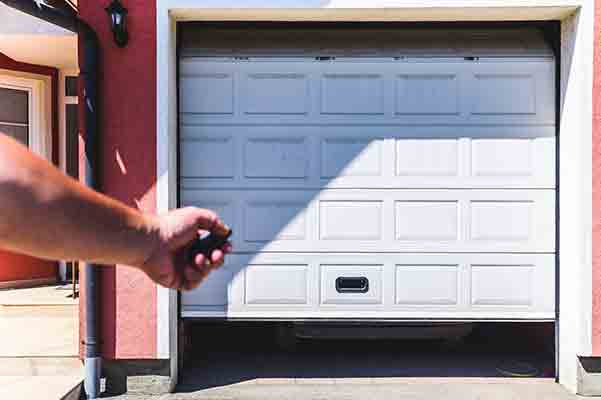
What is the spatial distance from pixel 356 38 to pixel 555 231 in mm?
2296

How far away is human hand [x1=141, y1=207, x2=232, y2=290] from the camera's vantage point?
1.37 m

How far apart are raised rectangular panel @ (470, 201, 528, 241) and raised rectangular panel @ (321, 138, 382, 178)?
2.93 ft

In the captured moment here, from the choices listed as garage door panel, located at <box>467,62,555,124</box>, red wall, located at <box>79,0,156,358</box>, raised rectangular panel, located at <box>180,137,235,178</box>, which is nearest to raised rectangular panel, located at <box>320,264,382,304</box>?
raised rectangular panel, located at <box>180,137,235,178</box>

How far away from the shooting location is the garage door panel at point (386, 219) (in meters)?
5.49

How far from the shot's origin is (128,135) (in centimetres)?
515

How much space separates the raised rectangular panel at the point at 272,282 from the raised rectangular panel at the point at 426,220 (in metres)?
0.90

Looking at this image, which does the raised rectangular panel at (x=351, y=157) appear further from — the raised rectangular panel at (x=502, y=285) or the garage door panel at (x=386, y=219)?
the raised rectangular panel at (x=502, y=285)

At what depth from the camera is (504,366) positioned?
19.9ft

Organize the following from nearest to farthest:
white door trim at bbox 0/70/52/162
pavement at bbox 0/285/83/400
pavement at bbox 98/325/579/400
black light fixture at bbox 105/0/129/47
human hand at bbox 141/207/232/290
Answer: human hand at bbox 141/207/232/290 < pavement at bbox 0/285/83/400 < black light fixture at bbox 105/0/129/47 < pavement at bbox 98/325/579/400 < white door trim at bbox 0/70/52/162

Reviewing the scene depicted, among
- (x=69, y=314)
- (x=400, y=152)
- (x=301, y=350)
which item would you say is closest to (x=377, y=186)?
(x=400, y=152)

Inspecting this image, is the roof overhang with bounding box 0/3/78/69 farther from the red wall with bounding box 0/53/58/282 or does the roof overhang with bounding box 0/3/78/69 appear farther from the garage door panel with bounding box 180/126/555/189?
the garage door panel with bounding box 180/126/555/189

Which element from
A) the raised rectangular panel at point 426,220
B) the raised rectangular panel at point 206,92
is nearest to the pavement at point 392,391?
the raised rectangular panel at point 426,220

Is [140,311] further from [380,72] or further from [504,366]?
[504,366]

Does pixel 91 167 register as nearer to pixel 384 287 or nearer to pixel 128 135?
pixel 128 135
